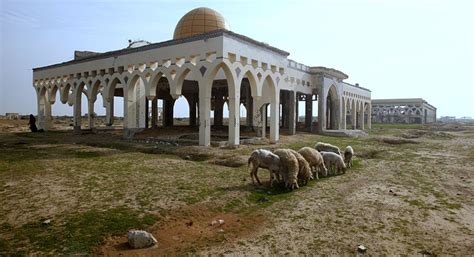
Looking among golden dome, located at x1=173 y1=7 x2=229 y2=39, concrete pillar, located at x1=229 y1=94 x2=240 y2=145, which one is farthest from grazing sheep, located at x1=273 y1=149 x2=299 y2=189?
golden dome, located at x1=173 y1=7 x2=229 y2=39

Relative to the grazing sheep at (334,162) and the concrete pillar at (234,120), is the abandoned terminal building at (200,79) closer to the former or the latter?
the concrete pillar at (234,120)

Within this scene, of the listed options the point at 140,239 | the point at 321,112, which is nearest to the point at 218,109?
the point at 321,112

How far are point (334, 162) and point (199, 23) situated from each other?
19.5 meters

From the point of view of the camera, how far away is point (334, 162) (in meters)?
13.6

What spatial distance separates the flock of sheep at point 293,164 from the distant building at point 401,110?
Answer: 3091 inches

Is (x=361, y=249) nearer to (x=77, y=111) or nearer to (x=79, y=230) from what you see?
(x=79, y=230)

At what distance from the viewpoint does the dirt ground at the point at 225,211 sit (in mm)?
6559

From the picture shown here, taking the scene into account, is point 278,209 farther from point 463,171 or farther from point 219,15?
point 219,15

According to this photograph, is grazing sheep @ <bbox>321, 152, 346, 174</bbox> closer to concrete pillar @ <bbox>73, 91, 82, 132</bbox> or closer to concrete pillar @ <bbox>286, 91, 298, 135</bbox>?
concrete pillar @ <bbox>286, 91, 298, 135</bbox>

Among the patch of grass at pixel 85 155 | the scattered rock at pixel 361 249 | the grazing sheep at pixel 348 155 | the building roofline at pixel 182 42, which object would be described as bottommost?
the scattered rock at pixel 361 249

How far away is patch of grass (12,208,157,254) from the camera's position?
639cm

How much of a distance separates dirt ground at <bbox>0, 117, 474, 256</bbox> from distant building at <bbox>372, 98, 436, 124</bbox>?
76301 mm

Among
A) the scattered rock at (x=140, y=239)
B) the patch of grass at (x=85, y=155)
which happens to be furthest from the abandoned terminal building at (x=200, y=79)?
the scattered rock at (x=140, y=239)

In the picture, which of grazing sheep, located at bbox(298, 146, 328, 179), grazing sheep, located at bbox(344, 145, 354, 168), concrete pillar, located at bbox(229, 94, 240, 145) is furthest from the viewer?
concrete pillar, located at bbox(229, 94, 240, 145)
